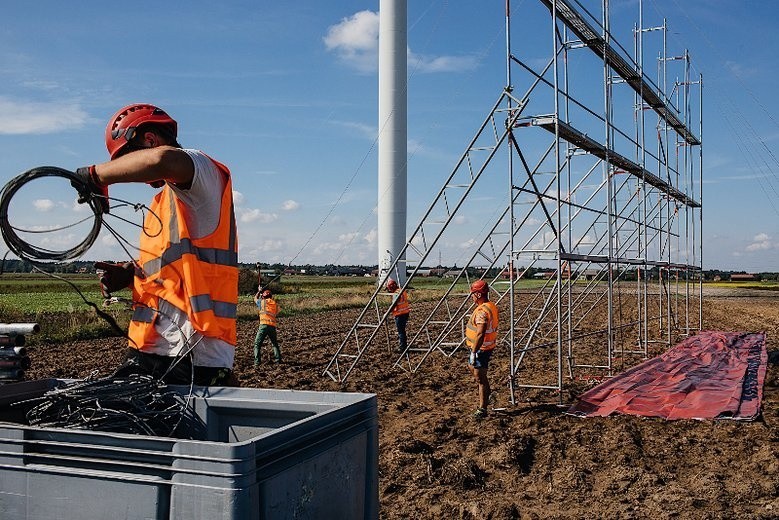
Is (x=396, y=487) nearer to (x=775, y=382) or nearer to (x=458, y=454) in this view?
(x=458, y=454)

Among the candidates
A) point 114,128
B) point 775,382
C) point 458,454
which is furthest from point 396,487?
point 775,382

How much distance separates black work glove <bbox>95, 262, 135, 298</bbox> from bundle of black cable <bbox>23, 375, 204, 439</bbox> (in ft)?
1.91

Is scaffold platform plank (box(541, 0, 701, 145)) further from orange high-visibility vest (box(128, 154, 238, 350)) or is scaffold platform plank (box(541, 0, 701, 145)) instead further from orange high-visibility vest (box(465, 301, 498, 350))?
orange high-visibility vest (box(128, 154, 238, 350))

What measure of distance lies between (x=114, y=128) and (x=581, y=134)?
9.14 metres

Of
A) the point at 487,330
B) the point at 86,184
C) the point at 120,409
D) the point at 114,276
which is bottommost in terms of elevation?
the point at 487,330

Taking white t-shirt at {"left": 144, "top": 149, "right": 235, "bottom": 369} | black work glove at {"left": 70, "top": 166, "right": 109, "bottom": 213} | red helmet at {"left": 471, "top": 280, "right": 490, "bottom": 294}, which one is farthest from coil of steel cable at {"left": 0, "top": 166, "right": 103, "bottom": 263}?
red helmet at {"left": 471, "top": 280, "right": 490, "bottom": 294}

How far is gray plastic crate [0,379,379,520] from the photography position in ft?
6.32

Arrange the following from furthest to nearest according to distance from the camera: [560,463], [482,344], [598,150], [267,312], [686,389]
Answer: [267,312]
[598,150]
[686,389]
[482,344]
[560,463]

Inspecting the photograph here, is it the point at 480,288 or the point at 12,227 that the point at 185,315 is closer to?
the point at 12,227

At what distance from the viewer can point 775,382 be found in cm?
1219

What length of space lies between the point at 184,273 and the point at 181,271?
38mm

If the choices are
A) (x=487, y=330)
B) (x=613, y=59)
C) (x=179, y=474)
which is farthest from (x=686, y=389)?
(x=179, y=474)

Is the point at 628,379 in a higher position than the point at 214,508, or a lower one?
lower

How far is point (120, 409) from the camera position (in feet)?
8.83
